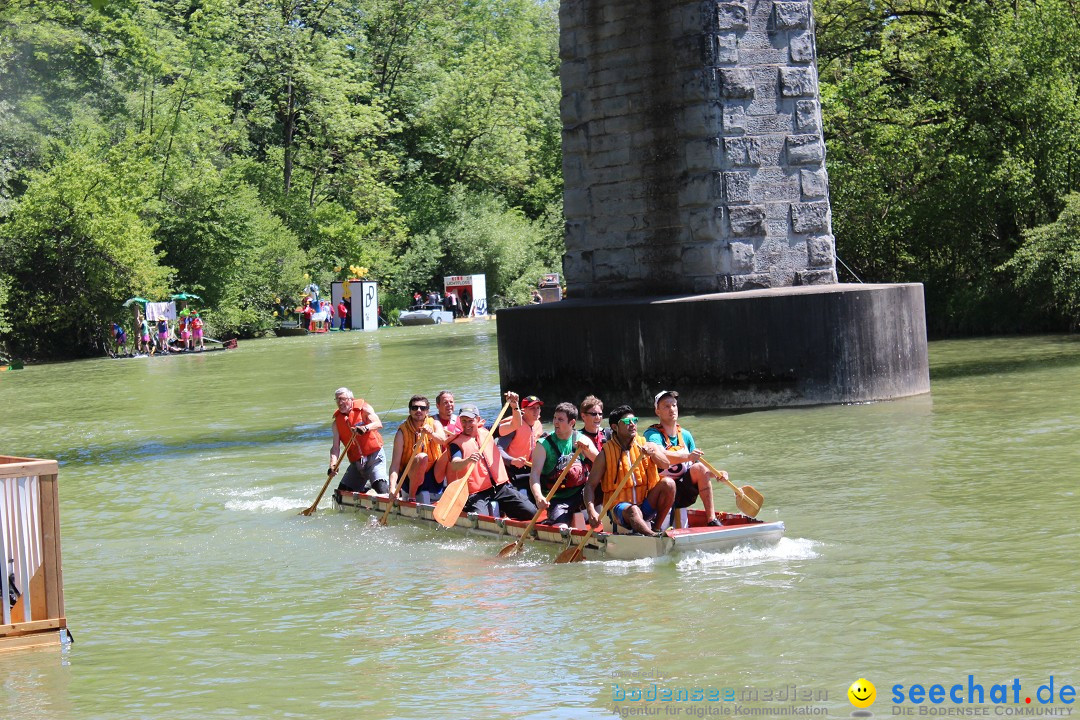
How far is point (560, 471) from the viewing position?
12.0 meters

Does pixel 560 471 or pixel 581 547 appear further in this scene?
pixel 560 471

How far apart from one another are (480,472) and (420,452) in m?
0.74

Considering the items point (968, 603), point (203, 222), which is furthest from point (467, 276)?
point (968, 603)

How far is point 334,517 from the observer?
13.7 m

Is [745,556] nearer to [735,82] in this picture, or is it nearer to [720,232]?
[720,232]

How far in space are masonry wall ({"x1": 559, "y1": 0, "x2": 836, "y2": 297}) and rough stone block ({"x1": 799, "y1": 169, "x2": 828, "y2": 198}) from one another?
0.01 meters

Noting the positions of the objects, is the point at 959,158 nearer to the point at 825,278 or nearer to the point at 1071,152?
Answer: the point at 1071,152

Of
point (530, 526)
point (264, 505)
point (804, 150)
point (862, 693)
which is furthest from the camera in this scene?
point (804, 150)

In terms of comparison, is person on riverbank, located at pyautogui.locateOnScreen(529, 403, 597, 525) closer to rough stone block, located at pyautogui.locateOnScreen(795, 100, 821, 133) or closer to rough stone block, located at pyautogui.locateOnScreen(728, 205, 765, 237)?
rough stone block, located at pyautogui.locateOnScreen(728, 205, 765, 237)

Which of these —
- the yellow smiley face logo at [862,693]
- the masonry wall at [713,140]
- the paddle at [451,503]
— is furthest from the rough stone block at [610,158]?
the yellow smiley face logo at [862,693]

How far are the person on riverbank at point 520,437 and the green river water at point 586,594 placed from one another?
102cm

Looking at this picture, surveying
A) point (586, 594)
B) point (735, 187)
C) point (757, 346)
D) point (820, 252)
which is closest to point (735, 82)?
point (735, 187)

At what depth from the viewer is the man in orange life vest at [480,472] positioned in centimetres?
1261

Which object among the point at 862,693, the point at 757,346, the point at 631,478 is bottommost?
the point at 862,693
